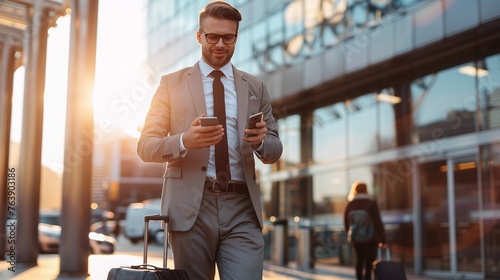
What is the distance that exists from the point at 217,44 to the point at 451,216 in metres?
11.0

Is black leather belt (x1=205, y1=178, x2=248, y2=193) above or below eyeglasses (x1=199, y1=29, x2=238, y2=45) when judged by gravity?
below

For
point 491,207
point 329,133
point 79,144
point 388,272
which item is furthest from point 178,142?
point 329,133

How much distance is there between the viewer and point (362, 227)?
31.0 feet

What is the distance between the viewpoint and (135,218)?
32.9m

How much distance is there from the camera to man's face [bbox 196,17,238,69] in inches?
121

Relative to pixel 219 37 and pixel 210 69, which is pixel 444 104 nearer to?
pixel 210 69

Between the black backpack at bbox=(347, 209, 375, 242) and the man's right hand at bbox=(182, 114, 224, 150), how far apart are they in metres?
6.95

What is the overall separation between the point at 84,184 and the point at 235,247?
687 cm

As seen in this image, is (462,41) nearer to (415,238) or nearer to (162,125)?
(415,238)

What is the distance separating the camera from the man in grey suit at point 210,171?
3.01 meters

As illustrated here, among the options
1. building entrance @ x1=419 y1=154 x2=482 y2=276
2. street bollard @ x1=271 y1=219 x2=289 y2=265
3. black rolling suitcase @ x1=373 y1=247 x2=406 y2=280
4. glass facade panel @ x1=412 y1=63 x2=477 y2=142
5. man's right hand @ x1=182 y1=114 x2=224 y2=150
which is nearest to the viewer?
man's right hand @ x1=182 y1=114 x2=224 y2=150

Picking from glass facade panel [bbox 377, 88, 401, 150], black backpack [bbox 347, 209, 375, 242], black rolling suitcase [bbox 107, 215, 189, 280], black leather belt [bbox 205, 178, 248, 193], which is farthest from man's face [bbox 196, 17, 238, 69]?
glass facade panel [bbox 377, 88, 401, 150]

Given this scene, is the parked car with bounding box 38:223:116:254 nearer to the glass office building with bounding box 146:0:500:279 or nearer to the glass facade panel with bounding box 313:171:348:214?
the glass office building with bounding box 146:0:500:279

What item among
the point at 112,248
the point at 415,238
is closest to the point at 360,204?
the point at 415,238
